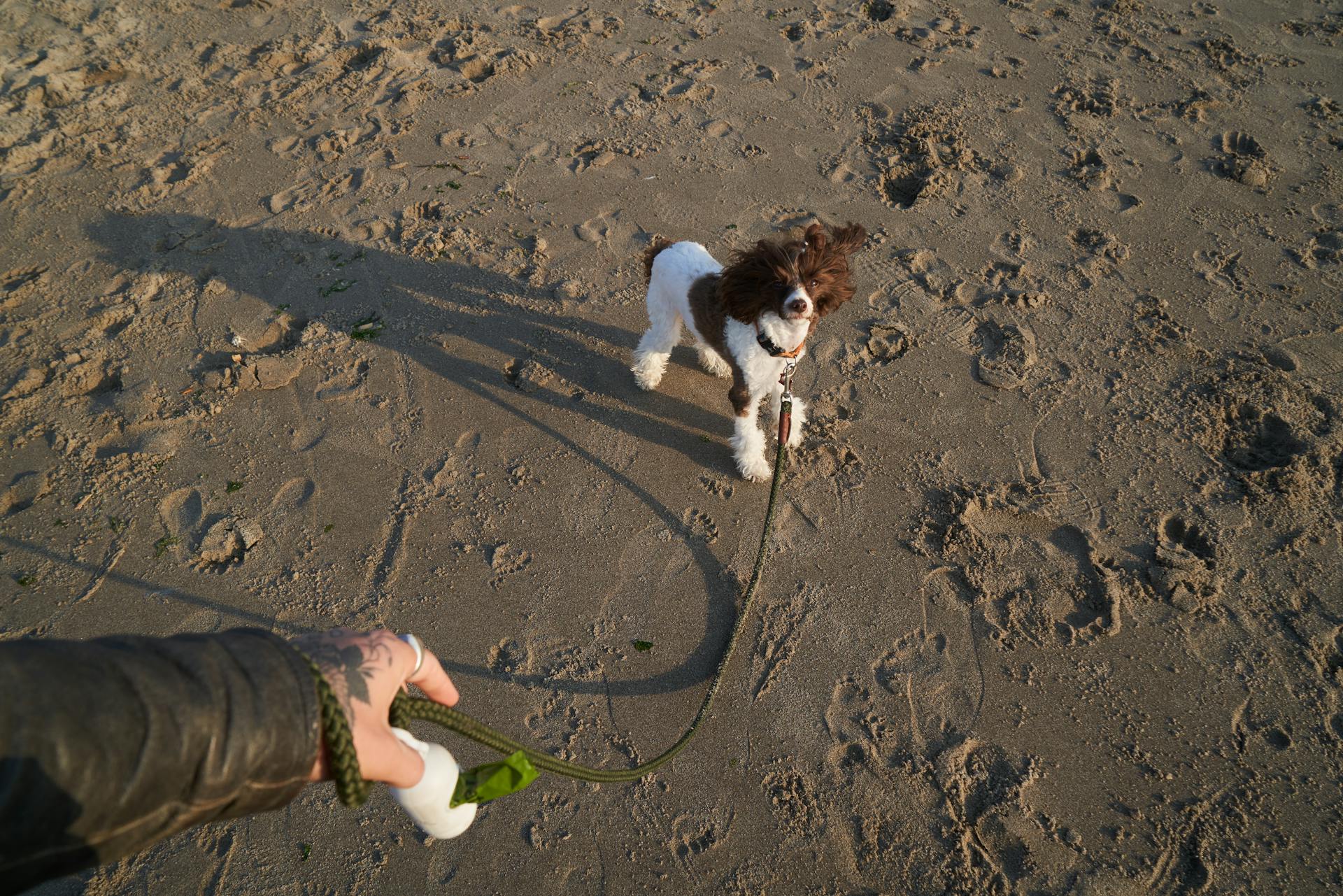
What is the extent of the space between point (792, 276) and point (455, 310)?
2911 millimetres

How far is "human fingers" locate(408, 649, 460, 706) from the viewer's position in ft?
5.92

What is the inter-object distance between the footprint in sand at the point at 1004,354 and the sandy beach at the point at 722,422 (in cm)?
3

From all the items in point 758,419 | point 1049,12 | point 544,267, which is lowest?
point 758,419

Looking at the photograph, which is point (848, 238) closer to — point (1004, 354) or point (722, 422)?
point (722, 422)

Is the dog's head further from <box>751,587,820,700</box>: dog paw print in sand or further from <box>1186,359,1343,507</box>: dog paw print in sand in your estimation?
<box>1186,359,1343,507</box>: dog paw print in sand

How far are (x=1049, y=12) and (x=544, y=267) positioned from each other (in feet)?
21.6

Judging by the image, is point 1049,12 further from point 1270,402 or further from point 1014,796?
point 1014,796

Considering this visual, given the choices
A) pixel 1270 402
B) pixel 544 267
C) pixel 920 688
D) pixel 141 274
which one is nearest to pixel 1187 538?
pixel 1270 402

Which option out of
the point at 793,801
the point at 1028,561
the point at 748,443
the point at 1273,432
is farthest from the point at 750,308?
the point at 1273,432

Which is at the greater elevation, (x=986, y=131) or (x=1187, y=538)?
(x=986, y=131)

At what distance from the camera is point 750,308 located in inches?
146

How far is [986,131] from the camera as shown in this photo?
21.2 feet

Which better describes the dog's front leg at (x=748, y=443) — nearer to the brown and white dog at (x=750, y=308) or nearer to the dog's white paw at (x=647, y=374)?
the brown and white dog at (x=750, y=308)

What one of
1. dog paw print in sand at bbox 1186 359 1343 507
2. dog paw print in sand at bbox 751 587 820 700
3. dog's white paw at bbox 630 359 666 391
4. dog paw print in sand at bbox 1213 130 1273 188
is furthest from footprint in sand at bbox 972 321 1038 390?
dog paw print in sand at bbox 1213 130 1273 188
